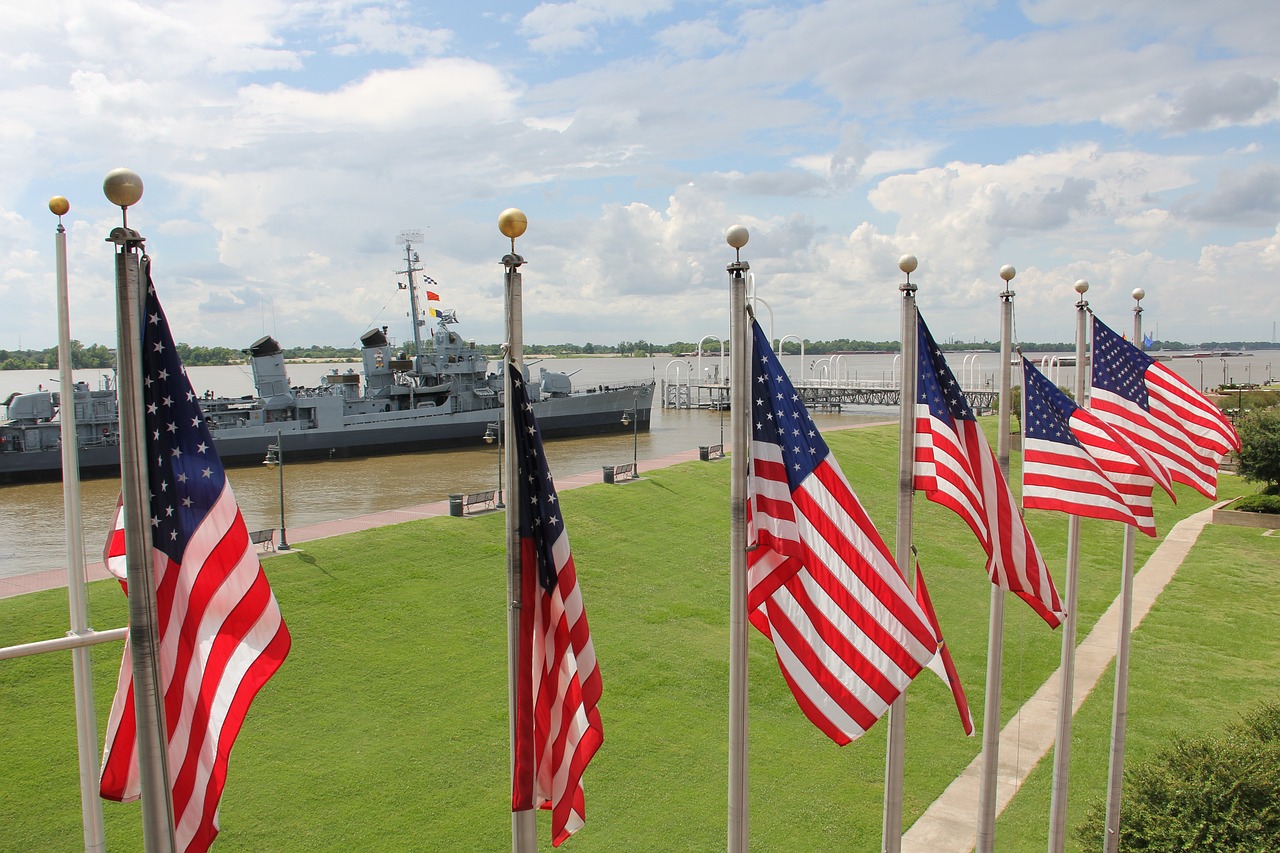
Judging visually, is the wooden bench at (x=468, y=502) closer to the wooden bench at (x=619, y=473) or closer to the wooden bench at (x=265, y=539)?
the wooden bench at (x=619, y=473)

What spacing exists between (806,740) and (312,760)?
7213mm

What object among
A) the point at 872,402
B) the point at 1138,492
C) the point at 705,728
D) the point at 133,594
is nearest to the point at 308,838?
the point at 705,728

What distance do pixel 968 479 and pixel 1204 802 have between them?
527cm

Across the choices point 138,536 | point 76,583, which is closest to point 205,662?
point 138,536

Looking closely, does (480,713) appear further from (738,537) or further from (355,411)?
(355,411)

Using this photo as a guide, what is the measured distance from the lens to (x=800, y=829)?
11875 millimetres

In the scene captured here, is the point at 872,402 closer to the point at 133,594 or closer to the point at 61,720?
the point at 61,720

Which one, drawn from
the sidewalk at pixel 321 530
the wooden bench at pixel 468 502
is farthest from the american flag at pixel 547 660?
the wooden bench at pixel 468 502

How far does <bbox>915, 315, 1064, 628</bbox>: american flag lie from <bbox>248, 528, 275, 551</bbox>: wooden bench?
14.4m

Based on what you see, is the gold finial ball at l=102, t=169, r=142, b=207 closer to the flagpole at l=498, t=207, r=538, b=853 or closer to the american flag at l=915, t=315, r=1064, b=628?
Result: the flagpole at l=498, t=207, r=538, b=853

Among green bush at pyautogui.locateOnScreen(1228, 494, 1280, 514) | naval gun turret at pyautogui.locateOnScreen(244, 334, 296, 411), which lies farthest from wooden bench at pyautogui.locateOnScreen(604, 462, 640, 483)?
naval gun turret at pyautogui.locateOnScreen(244, 334, 296, 411)

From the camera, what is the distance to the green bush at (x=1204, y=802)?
365 inches

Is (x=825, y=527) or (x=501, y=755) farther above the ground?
(x=825, y=527)

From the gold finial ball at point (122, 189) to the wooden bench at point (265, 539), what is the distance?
583 inches
